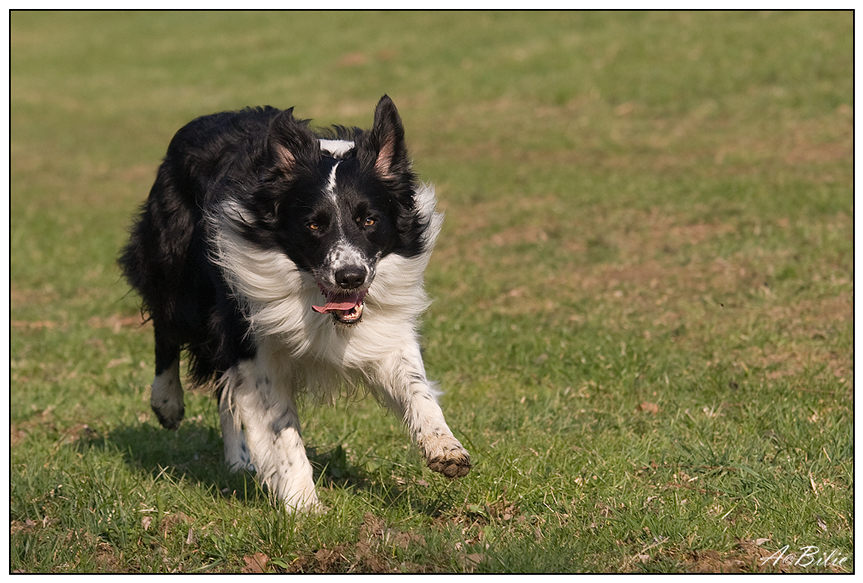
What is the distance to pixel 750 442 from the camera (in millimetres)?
5754

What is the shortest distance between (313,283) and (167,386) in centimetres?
195

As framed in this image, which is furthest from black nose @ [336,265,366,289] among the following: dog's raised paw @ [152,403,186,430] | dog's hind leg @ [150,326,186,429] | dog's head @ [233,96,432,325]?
dog's raised paw @ [152,403,186,430]

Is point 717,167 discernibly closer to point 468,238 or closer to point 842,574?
point 468,238

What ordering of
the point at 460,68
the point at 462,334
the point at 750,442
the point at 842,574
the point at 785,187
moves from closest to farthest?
the point at 842,574, the point at 750,442, the point at 462,334, the point at 785,187, the point at 460,68

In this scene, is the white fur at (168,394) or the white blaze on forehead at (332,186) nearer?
the white blaze on forehead at (332,186)

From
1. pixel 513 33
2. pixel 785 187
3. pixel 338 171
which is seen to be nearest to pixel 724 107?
pixel 785 187

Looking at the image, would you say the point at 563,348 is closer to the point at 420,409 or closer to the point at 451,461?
the point at 420,409

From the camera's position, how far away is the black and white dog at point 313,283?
15.7 ft

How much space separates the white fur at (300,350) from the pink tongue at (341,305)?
0.15m

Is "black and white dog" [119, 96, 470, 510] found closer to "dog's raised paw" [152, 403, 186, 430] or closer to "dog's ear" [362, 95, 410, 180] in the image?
"dog's ear" [362, 95, 410, 180]

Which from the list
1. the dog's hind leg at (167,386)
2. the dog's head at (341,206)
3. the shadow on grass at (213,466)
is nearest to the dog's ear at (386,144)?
the dog's head at (341,206)

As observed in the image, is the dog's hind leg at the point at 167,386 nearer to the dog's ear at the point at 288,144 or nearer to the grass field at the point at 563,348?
the grass field at the point at 563,348

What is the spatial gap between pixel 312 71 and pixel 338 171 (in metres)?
21.4

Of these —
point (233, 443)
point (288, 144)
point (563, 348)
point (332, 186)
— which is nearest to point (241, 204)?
point (288, 144)
